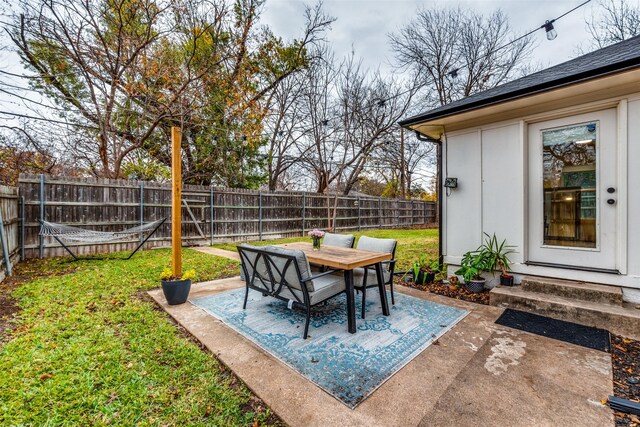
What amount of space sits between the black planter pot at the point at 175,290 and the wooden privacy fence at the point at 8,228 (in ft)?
9.48

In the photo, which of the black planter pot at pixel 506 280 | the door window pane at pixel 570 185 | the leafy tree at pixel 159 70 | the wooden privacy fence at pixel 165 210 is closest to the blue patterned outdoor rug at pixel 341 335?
the black planter pot at pixel 506 280

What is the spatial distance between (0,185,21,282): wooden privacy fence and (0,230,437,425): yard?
0.87 m

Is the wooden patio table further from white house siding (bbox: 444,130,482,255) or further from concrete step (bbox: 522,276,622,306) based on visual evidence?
concrete step (bbox: 522,276,622,306)

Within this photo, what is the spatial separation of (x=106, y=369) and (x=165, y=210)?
20.5 ft

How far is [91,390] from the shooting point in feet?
5.92

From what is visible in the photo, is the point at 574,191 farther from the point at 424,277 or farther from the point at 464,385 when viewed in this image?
the point at 464,385

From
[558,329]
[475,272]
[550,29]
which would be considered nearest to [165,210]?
[475,272]

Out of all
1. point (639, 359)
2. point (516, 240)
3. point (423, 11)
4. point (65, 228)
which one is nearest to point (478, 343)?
point (639, 359)

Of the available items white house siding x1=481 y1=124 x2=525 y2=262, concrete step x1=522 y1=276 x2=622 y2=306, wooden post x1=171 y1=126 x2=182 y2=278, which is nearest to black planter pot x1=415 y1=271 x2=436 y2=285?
white house siding x1=481 y1=124 x2=525 y2=262

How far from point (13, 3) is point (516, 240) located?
9873 millimetres

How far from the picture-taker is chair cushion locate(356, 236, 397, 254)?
343 cm

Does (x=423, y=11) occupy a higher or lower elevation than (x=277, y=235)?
higher

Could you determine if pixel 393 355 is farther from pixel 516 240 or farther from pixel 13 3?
pixel 13 3

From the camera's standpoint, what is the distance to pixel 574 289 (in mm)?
3094
